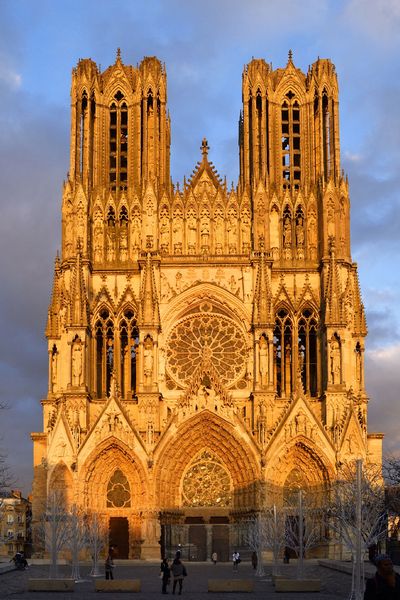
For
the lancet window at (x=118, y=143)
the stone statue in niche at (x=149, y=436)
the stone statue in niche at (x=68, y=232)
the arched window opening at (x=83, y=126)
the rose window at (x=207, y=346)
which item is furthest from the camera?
the lancet window at (x=118, y=143)

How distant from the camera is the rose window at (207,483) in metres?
48.6

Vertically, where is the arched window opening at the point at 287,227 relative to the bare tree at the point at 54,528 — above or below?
above

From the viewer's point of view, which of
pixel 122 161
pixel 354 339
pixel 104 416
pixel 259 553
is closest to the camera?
pixel 259 553

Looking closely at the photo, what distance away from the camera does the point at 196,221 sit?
51.4 meters

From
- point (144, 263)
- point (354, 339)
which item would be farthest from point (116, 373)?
point (354, 339)

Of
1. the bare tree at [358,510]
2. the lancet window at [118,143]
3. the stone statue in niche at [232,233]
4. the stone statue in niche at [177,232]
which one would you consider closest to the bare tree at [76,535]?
the bare tree at [358,510]

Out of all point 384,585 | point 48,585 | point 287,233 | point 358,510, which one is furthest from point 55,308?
point 384,585

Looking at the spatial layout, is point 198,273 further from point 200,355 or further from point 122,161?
point 122,161

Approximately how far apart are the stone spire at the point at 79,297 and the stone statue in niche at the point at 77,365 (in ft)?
3.85

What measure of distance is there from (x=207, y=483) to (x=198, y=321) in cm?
785

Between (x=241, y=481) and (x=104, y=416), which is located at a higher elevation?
(x=104, y=416)

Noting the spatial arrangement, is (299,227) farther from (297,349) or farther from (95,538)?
(95,538)

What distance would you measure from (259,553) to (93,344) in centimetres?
1514

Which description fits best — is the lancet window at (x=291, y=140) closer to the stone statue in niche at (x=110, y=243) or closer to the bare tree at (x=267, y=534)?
the stone statue in niche at (x=110, y=243)
